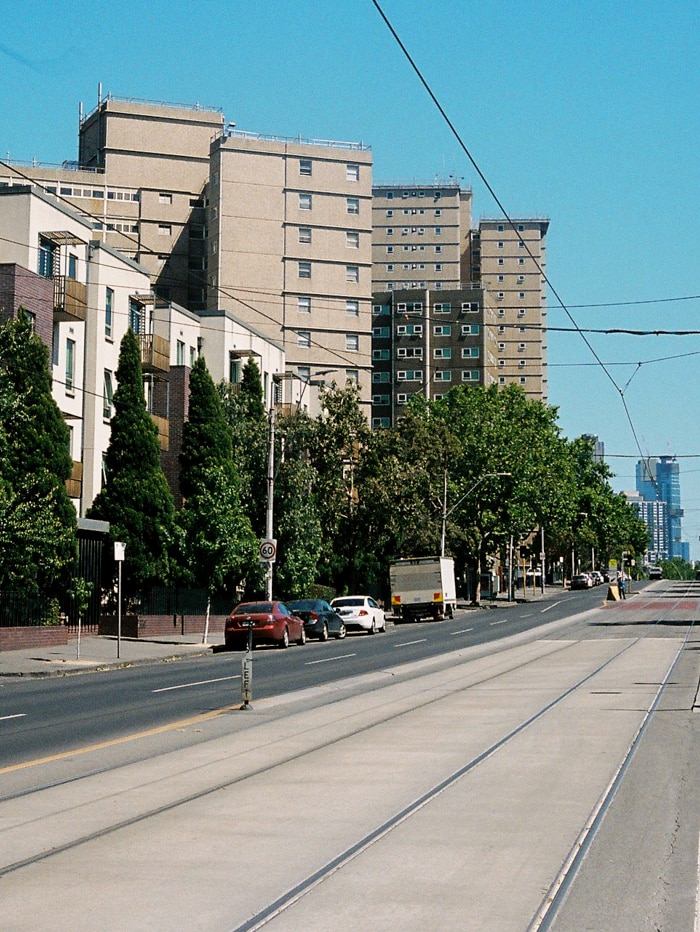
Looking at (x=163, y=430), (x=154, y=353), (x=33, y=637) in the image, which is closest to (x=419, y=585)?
(x=163, y=430)

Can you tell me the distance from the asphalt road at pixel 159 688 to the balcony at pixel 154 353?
1533 cm

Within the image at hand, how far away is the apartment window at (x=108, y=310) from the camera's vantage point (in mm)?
48781

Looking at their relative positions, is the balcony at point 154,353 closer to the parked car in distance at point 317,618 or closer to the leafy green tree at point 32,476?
the parked car in distance at point 317,618

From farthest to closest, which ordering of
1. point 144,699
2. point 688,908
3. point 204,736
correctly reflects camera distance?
1. point 144,699
2. point 204,736
3. point 688,908

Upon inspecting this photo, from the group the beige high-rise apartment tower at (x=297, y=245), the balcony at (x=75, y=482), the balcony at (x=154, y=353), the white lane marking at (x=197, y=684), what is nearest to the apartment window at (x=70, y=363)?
the balcony at (x=75, y=482)

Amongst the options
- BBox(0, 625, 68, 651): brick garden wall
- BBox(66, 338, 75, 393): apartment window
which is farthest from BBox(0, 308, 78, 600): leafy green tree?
BBox(66, 338, 75, 393): apartment window

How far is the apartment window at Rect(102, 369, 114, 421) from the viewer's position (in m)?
48.4

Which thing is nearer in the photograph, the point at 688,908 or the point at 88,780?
the point at 688,908

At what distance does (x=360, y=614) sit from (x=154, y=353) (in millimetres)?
→ 13494

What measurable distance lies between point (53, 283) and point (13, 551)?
13311 mm

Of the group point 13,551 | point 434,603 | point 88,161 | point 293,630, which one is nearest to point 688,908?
point 13,551

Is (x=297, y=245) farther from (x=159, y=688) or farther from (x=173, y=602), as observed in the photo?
(x=159, y=688)

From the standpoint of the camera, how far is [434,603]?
60.5 meters

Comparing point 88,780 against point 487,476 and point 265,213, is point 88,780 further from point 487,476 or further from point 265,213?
point 265,213
